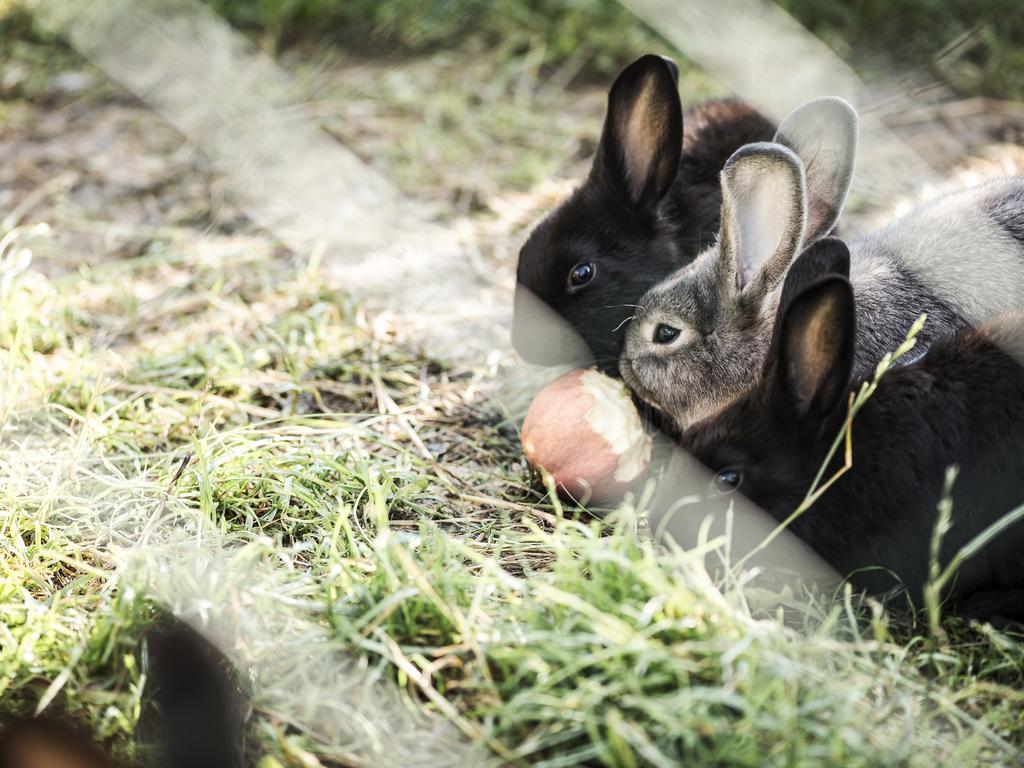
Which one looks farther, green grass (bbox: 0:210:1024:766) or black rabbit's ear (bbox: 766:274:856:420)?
black rabbit's ear (bbox: 766:274:856:420)

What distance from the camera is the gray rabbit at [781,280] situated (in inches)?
114

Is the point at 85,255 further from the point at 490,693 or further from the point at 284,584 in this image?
the point at 490,693

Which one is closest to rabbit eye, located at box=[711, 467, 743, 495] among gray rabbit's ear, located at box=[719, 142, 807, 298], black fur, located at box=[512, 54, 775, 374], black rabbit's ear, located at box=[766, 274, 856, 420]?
black rabbit's ear, located at box=[766, 274, 856, 420]

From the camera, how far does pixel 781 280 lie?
296cm

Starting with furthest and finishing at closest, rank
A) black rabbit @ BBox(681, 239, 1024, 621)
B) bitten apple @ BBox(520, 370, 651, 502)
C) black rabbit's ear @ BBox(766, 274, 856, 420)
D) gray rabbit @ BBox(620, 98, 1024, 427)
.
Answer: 1. gray rabbit @ BBox(620, 98, 1024, 427)
2. bitten apple @ BBox(520, 370, 651, 502)
3. black rabbit @ BBox(681, 239, 1024, 621)
4. black rabbit's ear @ BBox(766, 274, 856, 420)

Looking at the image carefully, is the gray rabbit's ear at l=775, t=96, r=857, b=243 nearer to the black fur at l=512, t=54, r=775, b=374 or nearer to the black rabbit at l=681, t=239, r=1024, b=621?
the black fur at l=512, t=54, r=775, b=374

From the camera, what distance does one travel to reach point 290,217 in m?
4.50

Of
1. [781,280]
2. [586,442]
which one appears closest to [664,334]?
[781,280]

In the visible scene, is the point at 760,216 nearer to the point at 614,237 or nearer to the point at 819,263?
the point at 819,263

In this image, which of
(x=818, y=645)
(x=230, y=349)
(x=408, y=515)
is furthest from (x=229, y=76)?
(x=818, y=645)

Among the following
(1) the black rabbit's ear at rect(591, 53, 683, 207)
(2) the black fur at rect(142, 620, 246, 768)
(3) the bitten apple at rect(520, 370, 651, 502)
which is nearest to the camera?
(2) the black fur at rect(142, 620, 246, 768)

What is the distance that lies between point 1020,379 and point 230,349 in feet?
7.86

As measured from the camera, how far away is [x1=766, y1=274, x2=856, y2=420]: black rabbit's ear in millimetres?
2295

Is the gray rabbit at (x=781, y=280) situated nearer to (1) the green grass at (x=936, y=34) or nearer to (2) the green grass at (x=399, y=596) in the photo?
(2) the green grass at (x=399, y=596)
